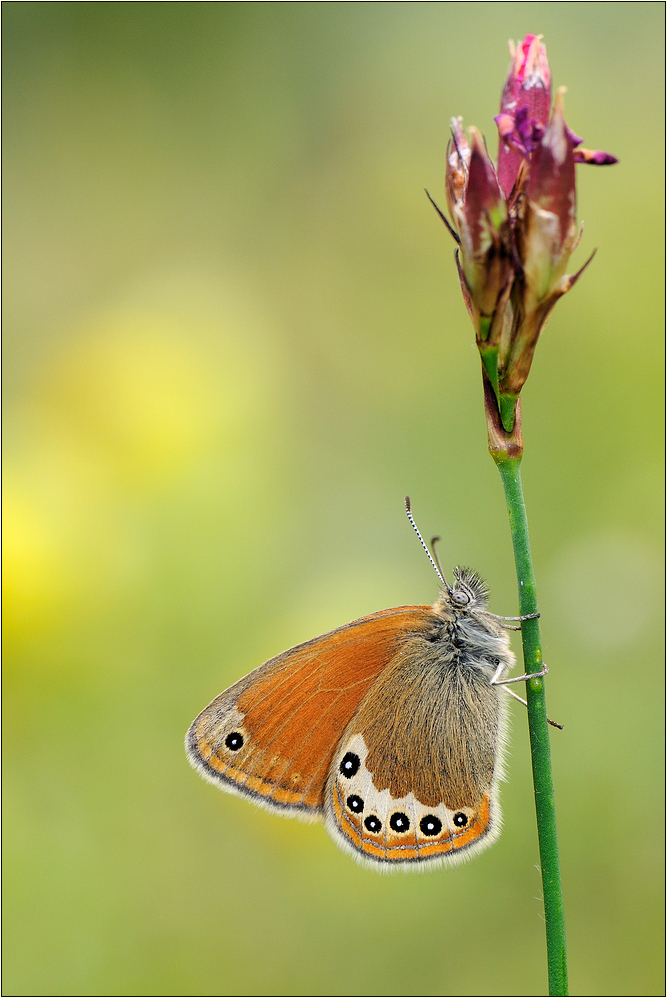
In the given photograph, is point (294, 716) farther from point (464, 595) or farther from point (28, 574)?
point (28, 574)

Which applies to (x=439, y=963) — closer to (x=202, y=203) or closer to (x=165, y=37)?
(x=202, y=203)

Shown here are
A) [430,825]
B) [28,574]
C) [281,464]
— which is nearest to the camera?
[430,825]

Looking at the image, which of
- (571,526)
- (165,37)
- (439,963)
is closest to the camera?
(439,963)

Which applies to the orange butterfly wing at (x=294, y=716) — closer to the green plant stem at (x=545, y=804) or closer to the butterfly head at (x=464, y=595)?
the butterfly head at (x=464, y=595)

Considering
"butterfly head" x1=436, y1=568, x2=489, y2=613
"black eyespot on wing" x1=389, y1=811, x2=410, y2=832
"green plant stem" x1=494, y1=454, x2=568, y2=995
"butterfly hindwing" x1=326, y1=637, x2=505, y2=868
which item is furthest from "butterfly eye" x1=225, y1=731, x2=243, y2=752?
"green plant stem" x1=494, y1=454, x2=568, y2=995

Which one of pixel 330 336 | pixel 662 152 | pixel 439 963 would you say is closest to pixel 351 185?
pixel 330 336

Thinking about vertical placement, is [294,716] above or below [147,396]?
below

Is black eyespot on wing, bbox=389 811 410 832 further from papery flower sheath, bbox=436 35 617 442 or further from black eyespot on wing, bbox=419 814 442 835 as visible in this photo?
papery flower sheath, bbox=436 35 617 442

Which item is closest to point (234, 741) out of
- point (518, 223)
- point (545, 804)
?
point (545, 804)
